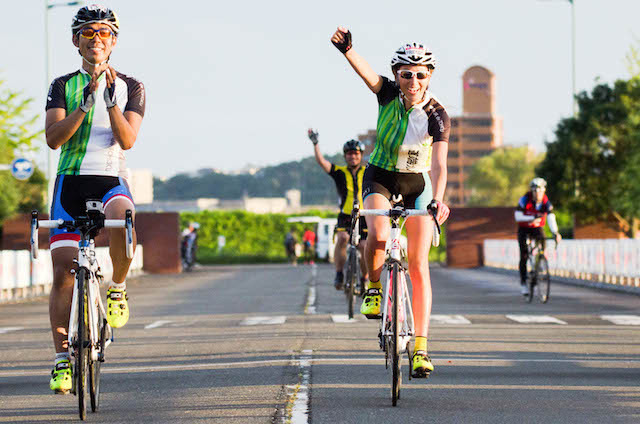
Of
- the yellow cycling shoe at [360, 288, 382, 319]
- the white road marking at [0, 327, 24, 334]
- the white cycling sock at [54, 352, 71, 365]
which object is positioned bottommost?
the white road marking at [0, 327, 24, 334]

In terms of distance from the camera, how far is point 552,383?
872cm

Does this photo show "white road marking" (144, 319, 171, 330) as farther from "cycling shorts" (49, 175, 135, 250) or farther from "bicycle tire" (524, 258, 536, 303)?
"cycling shorts" (49, 175, 135, 250)

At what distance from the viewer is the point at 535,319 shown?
15.9m

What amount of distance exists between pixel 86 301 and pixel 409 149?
2.40m

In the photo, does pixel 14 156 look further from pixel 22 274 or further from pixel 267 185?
pixel 267 185

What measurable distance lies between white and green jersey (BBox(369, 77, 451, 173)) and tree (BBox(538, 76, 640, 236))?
4444 centimetres

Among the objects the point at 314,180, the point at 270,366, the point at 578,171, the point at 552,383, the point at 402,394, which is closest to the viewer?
the point at 402,394

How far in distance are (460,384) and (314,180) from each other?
16656cm

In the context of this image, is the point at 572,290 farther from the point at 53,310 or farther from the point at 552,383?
the point at 53,310

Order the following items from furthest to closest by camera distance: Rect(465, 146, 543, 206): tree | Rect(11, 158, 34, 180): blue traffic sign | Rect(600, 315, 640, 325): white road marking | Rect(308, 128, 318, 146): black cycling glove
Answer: Rect(465, 146, 543, 206): tree, Rect(11, 158, 34, 180): blue traffic sign, Rect(600, 315, 640, 325): white road marking, Rect(308, 128, 318, 146): black cycling glove

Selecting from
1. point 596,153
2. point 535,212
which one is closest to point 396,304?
point 535,212

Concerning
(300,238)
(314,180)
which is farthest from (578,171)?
(314,180)

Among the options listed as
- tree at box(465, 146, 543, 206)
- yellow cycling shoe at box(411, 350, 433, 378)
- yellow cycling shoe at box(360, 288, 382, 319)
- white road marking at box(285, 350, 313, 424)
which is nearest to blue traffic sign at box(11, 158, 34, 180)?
white road marking at box(285, 350, 313, 424)

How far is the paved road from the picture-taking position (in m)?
7.34
